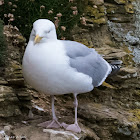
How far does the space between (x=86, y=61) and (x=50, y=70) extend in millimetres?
561

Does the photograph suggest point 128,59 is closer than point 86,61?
No

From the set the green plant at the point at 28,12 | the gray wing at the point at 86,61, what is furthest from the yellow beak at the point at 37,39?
the green plant at the point at 28,12

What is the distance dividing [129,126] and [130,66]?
1.20 metres

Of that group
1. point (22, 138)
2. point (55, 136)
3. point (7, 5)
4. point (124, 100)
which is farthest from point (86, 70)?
point (7, 5)

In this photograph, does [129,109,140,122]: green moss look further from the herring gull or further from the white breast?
the white breast

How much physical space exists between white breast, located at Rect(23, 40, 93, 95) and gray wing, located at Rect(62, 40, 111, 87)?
0.08m

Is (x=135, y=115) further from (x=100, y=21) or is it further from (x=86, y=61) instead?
(x=100, y=21)

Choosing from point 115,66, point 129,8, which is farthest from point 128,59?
point 129,8

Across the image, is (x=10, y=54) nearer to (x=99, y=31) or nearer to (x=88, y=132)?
(x=88, y=132)

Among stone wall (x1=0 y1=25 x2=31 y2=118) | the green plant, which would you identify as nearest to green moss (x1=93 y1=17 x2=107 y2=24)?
the green plant

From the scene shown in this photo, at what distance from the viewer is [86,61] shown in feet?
12.0

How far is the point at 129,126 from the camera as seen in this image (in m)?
4.21

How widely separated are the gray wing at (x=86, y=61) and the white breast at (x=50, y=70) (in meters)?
0.08

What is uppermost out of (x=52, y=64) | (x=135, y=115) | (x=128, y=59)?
(x=52, y=64)
